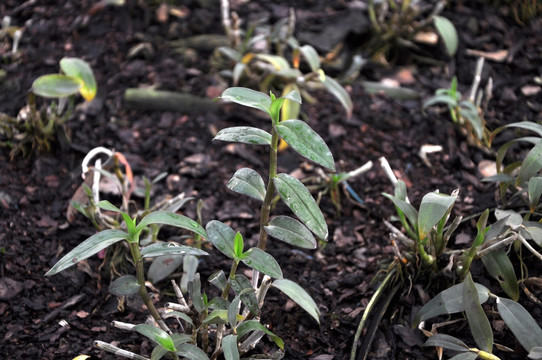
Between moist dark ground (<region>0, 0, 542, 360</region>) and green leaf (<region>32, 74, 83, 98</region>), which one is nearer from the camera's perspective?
moist dark ground (<region>0, 0, 542, 360</region>)

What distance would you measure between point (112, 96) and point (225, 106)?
43 centimetres

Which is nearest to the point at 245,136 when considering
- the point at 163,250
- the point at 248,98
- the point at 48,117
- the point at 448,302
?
the point at 248,98

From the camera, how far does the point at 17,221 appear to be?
168cm

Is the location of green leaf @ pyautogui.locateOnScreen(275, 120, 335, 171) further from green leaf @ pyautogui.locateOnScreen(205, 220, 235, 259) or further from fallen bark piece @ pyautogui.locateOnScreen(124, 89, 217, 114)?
fallen bark piece @ pyautogui.locateOnScreen(124, 89, 217, 114)

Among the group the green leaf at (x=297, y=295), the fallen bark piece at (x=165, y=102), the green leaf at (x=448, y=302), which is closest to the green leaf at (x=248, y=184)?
the green leaf at (x=297, y=295)

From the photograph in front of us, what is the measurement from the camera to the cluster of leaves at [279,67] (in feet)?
6.37

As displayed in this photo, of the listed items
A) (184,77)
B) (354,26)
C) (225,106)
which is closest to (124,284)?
(225,106)

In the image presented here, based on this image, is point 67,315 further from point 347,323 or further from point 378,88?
point 378,88

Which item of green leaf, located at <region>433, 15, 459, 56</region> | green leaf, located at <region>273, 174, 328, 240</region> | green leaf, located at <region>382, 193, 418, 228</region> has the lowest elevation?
green leaf, located at <region>382, 193, 418, 228</region>

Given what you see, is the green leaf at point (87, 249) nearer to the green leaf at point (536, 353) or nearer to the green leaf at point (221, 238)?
the green leaf at point (221, 238)

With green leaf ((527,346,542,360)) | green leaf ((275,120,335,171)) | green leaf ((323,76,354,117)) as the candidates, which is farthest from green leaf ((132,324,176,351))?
green leaf ((323,76,354,117))

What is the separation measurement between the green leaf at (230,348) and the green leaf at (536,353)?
60 cm

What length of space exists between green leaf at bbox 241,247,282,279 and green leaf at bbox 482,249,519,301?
0.57 m

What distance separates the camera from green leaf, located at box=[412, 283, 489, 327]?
4.31 feet
